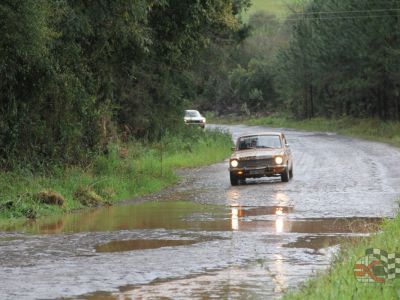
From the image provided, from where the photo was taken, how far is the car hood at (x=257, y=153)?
27172 mm

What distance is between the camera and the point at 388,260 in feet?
33.0

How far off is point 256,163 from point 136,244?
41.6 ft

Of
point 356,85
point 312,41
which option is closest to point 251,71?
point 312,41

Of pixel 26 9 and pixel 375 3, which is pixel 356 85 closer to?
pixel 375 3

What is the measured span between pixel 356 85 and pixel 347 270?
183 ft

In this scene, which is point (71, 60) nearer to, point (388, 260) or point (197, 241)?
point (197, 241)

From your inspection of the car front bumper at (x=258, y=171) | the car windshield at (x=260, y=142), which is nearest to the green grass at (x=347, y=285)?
the car front bumper at (x=258, y=171)

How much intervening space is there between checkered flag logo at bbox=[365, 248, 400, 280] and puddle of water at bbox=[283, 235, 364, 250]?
3.42 meters

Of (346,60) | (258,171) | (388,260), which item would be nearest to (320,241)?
(388,260)

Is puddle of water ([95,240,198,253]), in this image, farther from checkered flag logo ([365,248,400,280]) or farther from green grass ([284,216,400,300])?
checkered flag logo ([365,248,400,280])


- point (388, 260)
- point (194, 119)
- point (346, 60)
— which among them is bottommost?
point (388, 260)

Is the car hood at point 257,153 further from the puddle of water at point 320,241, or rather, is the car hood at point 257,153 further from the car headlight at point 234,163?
the puddle of water at point 320,241

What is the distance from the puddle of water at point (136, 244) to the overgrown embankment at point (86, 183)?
14.6 ft

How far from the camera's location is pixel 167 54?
101ft
